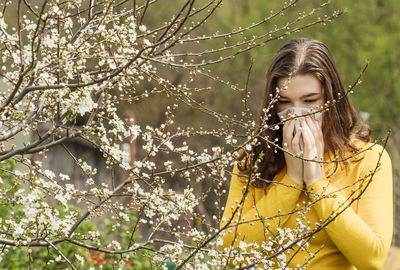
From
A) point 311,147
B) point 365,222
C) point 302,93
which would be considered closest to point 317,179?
point 311,147

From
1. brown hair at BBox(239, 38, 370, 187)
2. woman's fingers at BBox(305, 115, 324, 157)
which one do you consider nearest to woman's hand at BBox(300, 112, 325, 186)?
woman's fingers at BBox(305, 115, 324, 157)

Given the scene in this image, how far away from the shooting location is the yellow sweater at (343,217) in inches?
84.4

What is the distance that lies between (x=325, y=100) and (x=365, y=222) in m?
0.56

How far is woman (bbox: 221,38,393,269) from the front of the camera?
216cm

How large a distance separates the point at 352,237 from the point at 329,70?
0.79m

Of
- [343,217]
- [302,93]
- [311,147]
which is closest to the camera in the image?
[343,217]

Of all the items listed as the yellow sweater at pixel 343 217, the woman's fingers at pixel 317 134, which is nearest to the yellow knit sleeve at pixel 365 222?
the yellow sweater at pixel 343 217

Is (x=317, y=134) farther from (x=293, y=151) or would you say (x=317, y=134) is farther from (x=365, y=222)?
(x=365, y=222)

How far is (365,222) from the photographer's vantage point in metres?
2.24

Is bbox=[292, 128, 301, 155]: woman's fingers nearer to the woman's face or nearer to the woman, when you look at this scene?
the woman

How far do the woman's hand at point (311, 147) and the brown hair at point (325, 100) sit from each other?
120 mm

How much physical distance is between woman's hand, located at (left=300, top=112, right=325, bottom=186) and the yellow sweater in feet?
0.11

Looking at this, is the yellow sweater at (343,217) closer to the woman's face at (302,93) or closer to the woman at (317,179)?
the woman at (317,179)

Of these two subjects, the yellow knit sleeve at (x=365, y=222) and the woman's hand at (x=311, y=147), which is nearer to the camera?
the yellow knit sleeve at (x=365, y=222)
